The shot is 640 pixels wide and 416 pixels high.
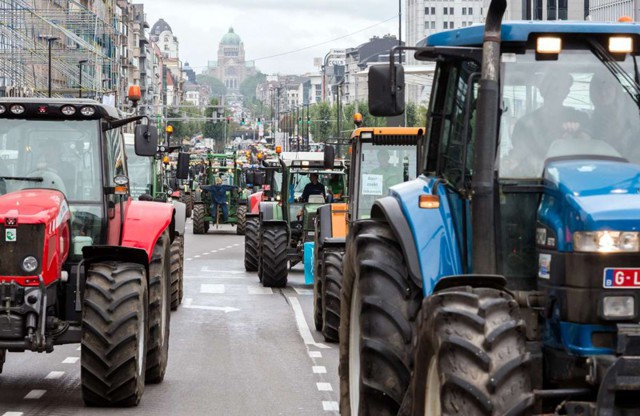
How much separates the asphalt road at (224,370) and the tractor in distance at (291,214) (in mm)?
2289

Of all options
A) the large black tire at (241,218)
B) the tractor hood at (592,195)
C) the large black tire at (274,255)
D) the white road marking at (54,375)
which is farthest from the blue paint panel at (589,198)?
the large black tire at (241,218)

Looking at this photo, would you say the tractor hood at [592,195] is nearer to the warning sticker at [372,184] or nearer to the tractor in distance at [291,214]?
the warning sticker at [372,184]

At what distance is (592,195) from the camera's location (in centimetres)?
708

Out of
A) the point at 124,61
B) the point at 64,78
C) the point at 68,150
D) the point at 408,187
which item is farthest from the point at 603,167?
the point at 124,61

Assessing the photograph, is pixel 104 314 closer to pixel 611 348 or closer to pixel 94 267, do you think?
pixel 94 267

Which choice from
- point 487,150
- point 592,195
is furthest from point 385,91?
point 592,195

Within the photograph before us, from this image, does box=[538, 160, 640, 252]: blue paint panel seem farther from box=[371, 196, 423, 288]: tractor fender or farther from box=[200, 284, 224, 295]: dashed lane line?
box=[200, 284, 224, 295]: dashed lane line

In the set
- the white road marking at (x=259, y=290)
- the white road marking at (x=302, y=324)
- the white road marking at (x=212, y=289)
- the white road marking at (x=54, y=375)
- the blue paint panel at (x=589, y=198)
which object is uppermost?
the blue paint panel at (x=589, y=198)

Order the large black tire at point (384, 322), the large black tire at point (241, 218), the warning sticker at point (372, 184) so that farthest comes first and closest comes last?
the large black tire at point (241, 218)
the warning sticker at point (372, 184)
the large black tire at point (384, 322)

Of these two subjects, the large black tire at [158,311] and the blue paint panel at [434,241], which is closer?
the blue paint panel at [434,241]

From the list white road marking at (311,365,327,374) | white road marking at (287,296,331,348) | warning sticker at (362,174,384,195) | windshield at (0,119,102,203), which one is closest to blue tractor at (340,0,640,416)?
windshield at (0,119,102,203)

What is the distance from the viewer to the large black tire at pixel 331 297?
17.1m

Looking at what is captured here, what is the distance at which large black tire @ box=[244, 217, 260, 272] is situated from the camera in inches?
1176

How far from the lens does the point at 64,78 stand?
3199 inches
